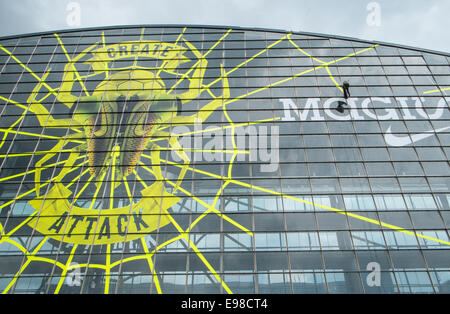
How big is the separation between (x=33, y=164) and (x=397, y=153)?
2581 centimetres

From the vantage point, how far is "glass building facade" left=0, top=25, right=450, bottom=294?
63.8 feet

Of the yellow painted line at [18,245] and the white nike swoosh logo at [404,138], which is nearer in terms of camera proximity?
the yellow painted line at [18,245]

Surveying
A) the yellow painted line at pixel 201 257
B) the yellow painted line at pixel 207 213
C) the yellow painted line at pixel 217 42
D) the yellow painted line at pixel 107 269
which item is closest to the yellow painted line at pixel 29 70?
the yellow painted line at pixel 217 42

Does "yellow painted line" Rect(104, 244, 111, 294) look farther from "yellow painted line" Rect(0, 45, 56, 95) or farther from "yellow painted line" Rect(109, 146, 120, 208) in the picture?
"yellow painted line" Rect(0, 45, 56, 95)

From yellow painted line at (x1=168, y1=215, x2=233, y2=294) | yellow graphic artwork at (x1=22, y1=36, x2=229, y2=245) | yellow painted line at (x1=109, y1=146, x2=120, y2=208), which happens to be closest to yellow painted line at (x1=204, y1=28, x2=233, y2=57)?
yellow graphic artwork at (x1=22, y1=36, x2=229, y2=245)

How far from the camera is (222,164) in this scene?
23.7 meters

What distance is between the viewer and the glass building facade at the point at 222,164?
1944 cm

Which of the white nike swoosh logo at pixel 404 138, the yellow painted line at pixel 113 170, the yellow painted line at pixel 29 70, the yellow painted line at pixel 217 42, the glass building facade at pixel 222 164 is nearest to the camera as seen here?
the glass building facade at pixel 222 164

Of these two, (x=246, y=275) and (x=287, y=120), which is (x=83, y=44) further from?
(x=246, y=275)

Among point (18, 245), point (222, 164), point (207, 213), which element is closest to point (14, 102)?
point (18, 245)

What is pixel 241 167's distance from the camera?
23.5 meters

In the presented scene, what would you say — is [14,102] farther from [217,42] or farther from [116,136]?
[217,42]

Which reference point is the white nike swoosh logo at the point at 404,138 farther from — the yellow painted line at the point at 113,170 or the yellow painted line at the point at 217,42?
the yellow painted line at the point at 113,170

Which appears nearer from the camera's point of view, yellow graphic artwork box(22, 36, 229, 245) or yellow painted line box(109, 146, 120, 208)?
yellow graphic artwork box(22, 36, 229, 245)
